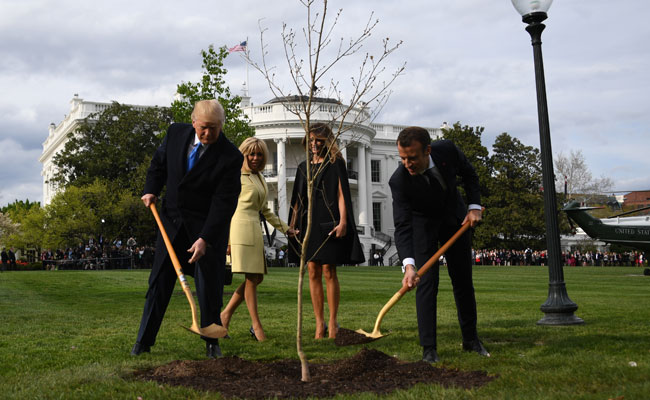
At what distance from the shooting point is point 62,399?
3734 mm

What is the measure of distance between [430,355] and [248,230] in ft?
8.14

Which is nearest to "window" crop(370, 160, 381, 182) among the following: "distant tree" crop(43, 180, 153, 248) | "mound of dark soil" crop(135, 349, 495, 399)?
"distant tree" crop(43, 180, 153, 248)

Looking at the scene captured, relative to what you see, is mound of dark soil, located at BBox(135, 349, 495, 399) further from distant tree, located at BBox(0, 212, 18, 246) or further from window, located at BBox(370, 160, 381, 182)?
window, located at BBox(370, 160, 381, 182)

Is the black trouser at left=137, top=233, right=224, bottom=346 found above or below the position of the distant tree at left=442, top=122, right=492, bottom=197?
below

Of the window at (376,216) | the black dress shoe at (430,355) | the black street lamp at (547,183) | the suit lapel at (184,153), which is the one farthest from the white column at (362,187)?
the black dress shoe at (430,355)

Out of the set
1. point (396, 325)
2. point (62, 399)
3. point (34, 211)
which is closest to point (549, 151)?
point (396, 325)

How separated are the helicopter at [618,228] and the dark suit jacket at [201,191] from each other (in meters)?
24.0

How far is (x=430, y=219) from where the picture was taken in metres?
5.39

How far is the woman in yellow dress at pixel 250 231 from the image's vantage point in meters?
6.73

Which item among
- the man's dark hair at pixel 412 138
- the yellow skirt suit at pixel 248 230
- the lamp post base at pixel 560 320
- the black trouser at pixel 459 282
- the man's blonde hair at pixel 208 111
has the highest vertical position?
the man's blonde hair at pixel 208 111

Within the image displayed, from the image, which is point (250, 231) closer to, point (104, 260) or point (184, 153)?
point (184, 153)

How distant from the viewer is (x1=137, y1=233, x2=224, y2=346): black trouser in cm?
536

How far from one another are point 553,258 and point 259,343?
3945 millimetres

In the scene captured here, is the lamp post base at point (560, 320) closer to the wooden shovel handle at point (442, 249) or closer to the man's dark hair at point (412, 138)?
the wooden shovel handle at point (442, 249)
